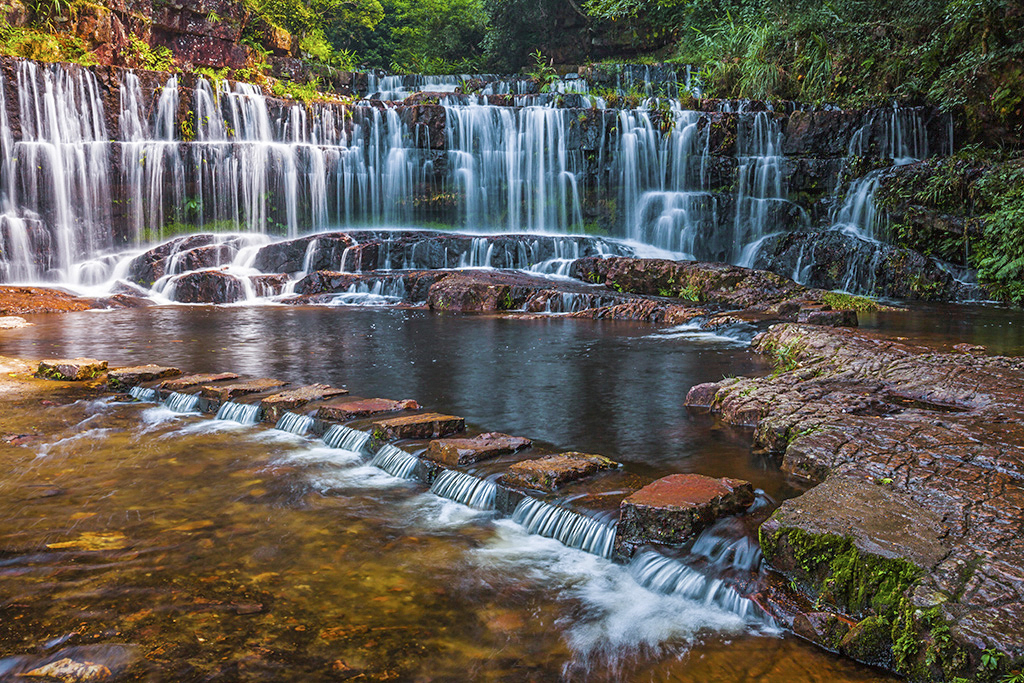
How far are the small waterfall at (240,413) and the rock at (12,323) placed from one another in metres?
7.74

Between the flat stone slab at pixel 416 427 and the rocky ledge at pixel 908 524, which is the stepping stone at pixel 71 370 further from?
the rocky ledge at pixel 908 524

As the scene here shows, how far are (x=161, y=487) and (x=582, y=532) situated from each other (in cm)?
236


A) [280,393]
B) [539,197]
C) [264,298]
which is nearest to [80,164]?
[264,298]

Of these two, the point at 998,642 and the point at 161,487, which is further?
the point at 161,487

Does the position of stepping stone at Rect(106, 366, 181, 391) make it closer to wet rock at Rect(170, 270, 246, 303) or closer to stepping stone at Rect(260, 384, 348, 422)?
stepping stone at Rect(260, 384, 348, 422)

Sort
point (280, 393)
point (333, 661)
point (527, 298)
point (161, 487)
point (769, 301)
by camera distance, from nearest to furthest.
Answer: point (333, 661), point (161, 487), point (280, 393), point (769, 301), point (527, 298)

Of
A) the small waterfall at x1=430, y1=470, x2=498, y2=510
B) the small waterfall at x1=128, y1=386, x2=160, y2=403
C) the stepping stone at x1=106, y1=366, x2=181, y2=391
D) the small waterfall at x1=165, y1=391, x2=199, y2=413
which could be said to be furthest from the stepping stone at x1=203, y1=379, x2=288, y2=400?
the small waterfall at x1=430, y1=470, x2=498, y2=510

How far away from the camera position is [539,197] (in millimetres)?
20188

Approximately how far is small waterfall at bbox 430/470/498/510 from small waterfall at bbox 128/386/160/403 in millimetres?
3408

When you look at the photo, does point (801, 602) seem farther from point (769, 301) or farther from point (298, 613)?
point (769, 301)

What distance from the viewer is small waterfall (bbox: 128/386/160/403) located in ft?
19.5

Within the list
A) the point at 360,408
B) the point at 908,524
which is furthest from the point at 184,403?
the point at 908,524

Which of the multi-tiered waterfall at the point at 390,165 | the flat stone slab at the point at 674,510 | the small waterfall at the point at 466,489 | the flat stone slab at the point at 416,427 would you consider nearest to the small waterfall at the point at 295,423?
the flat stone slab at the point at 416,427

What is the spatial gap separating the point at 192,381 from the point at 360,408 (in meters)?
2.00
